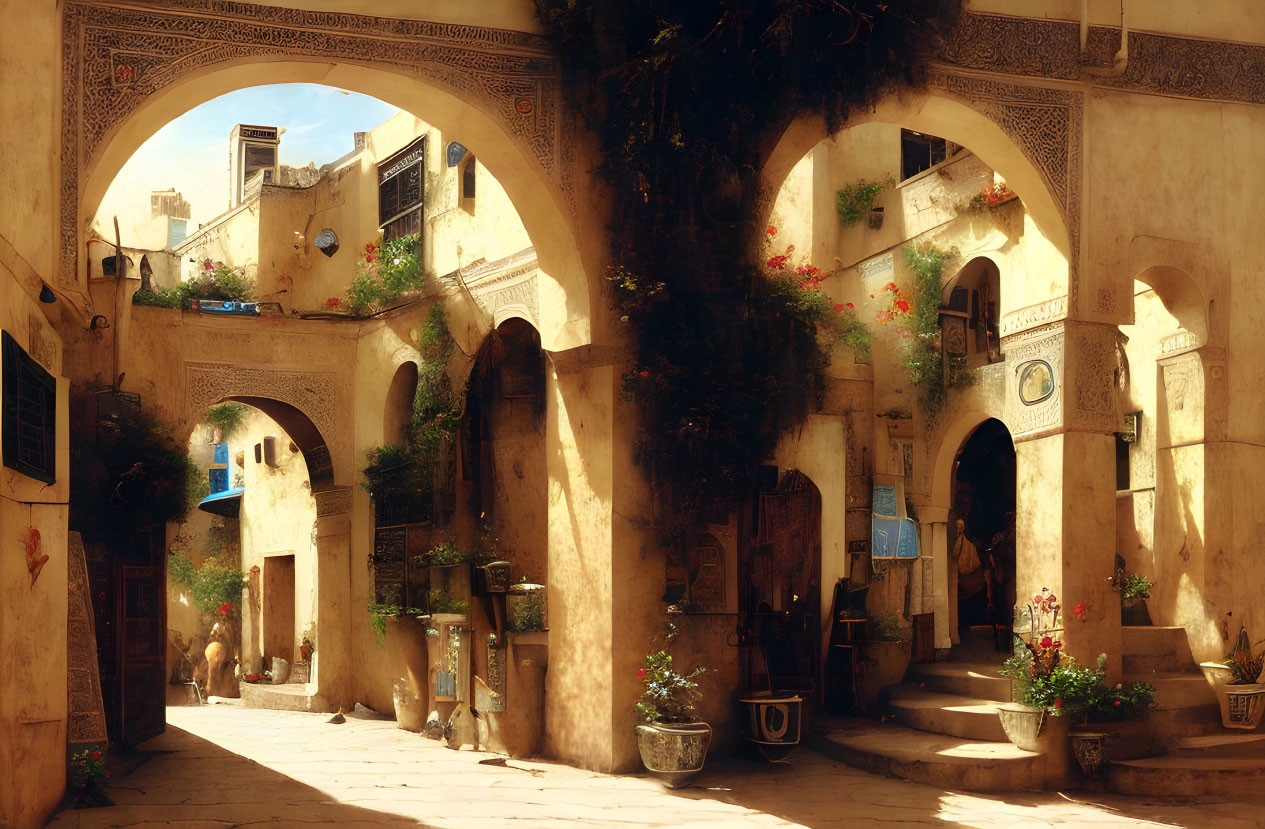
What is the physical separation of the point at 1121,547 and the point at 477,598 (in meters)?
6.61

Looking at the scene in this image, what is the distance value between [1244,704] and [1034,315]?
3479 mm

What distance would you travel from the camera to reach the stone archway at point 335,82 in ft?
26.6

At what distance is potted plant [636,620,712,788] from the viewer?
9094 millimetres

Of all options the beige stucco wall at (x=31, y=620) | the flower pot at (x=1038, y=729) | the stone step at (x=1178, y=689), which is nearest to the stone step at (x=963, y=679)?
the stone step at (x=1178, y=689)

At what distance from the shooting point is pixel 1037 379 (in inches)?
416

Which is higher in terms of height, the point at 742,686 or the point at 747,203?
the point at 747,203

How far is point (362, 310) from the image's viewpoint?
52.1 feet

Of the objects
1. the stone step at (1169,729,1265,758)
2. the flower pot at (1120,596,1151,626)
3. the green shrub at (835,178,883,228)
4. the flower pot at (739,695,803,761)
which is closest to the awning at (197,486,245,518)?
the green shrub at (835,178,883,228)

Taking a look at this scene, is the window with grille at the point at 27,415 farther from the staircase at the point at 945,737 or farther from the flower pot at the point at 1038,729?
the flower pot at the point at 1038,729

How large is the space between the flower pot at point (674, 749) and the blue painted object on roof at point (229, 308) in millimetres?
8236

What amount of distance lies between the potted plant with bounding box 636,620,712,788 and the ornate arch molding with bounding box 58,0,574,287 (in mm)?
3579

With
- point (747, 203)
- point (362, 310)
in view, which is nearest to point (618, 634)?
point (747, 203)

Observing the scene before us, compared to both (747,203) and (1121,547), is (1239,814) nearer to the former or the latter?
(1121,547)

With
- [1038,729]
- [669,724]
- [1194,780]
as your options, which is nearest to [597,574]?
[669,724]
